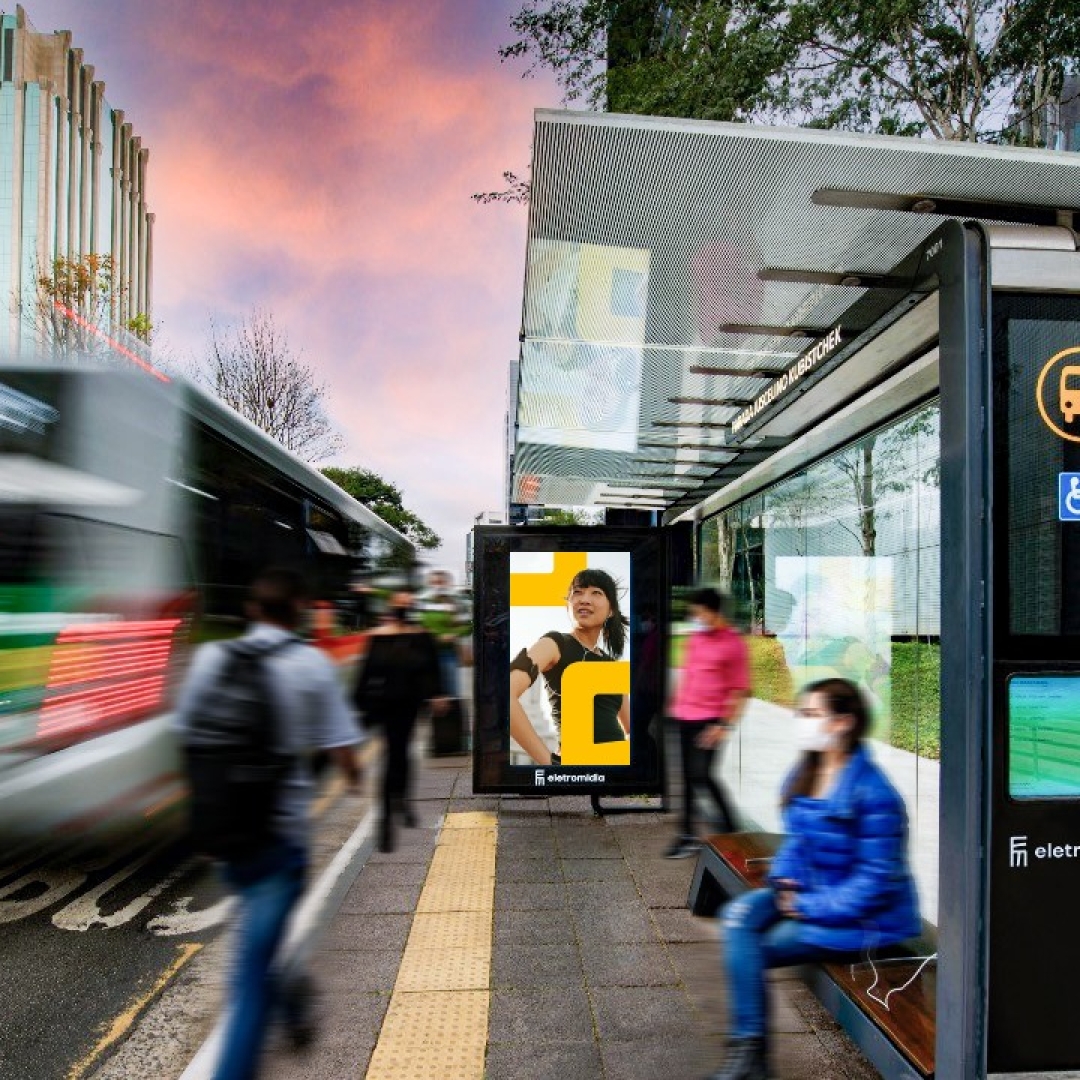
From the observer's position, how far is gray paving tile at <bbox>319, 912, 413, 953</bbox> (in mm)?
4949

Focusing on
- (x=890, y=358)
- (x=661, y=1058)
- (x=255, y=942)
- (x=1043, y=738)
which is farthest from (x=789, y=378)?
(x=255, y=942)

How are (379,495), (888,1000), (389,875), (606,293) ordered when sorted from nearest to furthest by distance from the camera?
(888,1000) < (606,293) < (389,875) < (379,495)

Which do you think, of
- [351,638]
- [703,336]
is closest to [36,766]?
[703,336]

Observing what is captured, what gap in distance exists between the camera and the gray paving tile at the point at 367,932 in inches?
195

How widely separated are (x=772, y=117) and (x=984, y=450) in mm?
11479

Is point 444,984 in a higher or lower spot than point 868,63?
lower

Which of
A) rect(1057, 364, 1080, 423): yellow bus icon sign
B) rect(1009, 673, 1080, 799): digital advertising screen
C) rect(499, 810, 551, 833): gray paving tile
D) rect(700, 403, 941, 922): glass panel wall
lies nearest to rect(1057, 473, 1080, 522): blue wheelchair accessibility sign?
rect(1057, 364, 1080, 423): yellow bus icon sign

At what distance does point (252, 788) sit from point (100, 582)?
3262mm

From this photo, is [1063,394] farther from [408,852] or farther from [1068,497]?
[408,852]

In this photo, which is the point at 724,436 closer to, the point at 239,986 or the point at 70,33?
the point at 239,986

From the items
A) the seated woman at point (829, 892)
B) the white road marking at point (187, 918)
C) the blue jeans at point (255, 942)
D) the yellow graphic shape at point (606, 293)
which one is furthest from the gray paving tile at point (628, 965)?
the yellow graphic shape at point (606, 293)

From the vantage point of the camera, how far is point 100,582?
6.13m

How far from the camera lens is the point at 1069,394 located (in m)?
3.06

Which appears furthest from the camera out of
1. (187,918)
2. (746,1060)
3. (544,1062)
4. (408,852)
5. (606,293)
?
(408,852)
